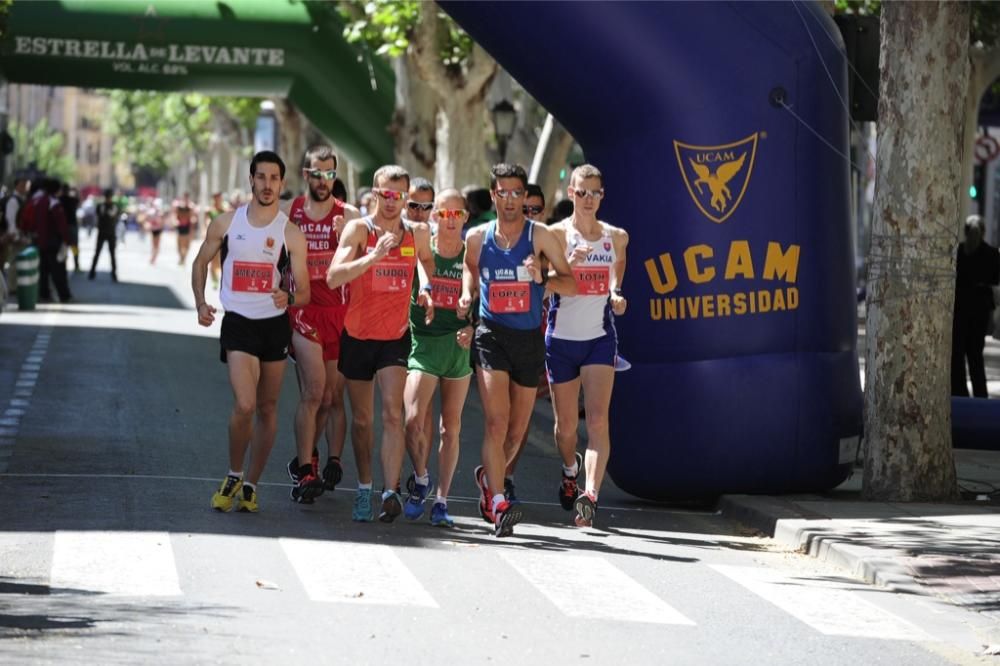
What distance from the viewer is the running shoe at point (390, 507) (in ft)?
35.8

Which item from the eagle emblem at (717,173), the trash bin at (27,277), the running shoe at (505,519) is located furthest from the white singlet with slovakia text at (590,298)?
the trash bin at (27,277)

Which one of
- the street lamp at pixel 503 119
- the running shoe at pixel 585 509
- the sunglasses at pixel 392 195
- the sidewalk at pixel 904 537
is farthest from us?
the street lamp at pixel 503 119

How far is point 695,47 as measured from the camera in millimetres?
12203

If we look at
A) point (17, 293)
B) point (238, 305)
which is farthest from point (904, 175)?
point (17, 293)

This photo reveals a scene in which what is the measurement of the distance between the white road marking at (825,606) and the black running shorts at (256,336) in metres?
2.57

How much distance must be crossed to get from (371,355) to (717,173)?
8.45ft

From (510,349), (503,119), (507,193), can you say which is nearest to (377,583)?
(510,349)

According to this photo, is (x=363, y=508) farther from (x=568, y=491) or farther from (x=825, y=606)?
(x=825, y=606)

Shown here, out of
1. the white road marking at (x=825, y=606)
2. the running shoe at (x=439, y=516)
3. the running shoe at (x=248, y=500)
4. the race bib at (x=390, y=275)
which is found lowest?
the white road marking at (x=825, y=606)

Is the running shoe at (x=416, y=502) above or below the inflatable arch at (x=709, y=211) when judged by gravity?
below

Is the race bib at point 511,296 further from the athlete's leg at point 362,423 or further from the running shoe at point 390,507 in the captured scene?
the running shoe at point 390,507

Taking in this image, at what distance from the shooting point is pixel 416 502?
36.6 ft

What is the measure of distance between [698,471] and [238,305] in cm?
313

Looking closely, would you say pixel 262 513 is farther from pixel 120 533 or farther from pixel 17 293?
pixel 17 293
